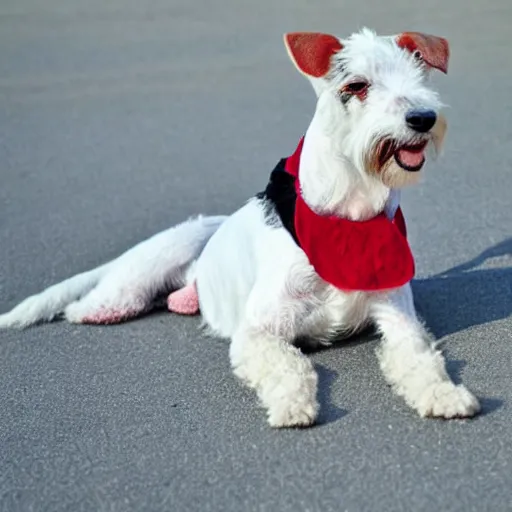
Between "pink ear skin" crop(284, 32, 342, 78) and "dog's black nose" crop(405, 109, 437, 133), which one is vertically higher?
"pink ear skin" crop(284, 32, 342, 78)

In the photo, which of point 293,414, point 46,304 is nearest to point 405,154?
point 293,414

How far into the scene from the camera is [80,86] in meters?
10.9

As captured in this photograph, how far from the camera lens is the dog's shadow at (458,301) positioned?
15.5 feet

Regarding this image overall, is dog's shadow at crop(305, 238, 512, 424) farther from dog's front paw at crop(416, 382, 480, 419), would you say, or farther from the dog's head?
the dog's head

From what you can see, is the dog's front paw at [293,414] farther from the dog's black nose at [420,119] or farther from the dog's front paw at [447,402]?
the dog's black nose at [420,119]

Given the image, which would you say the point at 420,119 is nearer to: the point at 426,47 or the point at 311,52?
the point at 426,47

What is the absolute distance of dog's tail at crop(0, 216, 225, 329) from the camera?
17.4ft

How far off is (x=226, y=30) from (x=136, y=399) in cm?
937

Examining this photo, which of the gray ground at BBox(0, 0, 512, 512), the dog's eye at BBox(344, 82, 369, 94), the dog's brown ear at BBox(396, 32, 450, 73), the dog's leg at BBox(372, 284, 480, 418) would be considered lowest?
the gray ground at BBox(0, 0, 512, 512)

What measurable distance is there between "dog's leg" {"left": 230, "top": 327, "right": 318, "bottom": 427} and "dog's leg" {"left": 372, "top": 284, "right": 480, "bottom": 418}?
13.7 inches

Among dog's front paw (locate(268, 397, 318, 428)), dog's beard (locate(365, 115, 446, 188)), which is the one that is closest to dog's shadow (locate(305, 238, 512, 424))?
dog's front paw (locate(268, 397, 318, 428))

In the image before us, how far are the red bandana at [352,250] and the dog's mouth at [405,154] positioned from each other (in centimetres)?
41

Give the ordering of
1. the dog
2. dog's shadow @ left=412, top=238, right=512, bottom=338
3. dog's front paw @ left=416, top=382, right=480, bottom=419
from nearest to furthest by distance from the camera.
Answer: dog's front paw @ left=416, top=382, right=480, bottom=419
the dog
dog's shadow @ left=412, top=238, right=512, bottom=338

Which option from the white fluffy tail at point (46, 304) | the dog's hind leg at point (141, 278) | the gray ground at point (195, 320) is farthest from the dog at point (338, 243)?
the white fluffy tail at point (46, 304)
